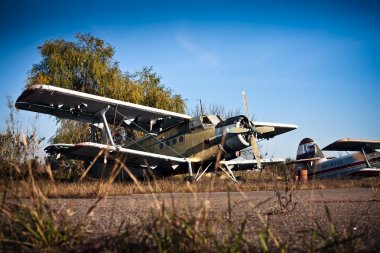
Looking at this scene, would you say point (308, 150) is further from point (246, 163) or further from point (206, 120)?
point (206, 120)

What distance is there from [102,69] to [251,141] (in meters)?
13.3

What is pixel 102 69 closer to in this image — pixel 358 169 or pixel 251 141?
pixel 251 141

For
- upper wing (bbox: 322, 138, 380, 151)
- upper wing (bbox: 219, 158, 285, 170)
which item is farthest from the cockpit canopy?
upper wing (bbox: 322, 138, 380, 151)

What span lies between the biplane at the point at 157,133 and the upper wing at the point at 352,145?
7560 mm

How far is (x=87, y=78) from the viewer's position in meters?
21.2

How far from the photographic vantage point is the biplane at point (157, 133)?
10.8m

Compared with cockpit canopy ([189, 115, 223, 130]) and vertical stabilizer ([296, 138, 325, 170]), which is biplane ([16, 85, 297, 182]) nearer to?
cockpit canopy ([189, 115, 223, 130])

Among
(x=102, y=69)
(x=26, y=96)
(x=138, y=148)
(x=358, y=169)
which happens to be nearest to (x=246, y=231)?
(x=26, y=96)

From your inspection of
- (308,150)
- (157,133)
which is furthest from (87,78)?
(308,150)

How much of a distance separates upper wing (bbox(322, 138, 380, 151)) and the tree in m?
10.2

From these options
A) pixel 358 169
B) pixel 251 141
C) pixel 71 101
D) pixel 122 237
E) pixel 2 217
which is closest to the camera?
pixel 122 237

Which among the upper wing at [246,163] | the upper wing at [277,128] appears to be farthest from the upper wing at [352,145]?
the upper wing at [246,163]

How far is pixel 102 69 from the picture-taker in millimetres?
21453

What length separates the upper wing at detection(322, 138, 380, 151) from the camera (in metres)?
17.9
